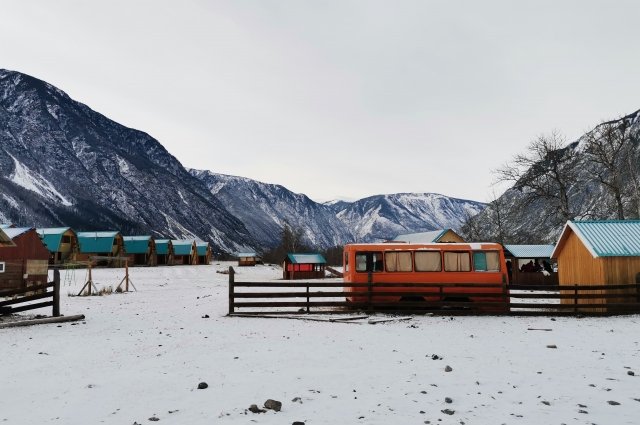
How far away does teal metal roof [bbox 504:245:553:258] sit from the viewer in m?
41.2

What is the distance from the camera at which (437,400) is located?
708 centimetres

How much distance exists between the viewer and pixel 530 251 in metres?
42.1

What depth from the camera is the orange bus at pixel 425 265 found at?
18547 mm

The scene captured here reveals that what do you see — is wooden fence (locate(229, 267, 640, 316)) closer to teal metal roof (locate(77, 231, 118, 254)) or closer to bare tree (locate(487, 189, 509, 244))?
bare tree (locate(487, 189, 509, 244))

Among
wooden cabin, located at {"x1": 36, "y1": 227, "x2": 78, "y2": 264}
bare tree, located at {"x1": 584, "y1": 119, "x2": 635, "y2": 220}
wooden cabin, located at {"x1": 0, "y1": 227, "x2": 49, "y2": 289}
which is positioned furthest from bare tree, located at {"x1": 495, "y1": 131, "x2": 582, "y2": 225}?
wooden cabin, located at {"x1": 36, "y1": 227, "x2": 78, "y2": 264}

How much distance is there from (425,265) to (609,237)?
328 inches

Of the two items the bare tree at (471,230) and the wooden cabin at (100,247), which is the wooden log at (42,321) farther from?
the wooden cabin at (100,247)

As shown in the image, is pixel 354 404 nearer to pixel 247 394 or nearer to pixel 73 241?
pixel 247 394

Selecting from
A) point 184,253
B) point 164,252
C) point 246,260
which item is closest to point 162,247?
point 164,252

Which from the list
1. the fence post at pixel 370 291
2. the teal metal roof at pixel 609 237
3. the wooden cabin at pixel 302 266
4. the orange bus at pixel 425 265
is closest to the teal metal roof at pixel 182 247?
the wooden cabin at pixel 302 266

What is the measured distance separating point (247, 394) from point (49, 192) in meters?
216

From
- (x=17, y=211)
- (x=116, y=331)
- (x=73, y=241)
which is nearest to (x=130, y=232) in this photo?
(x=17, y=211)

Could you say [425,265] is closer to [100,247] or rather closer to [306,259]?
[306,259]

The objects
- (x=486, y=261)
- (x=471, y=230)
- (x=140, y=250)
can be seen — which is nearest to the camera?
(x=486, y=261)
